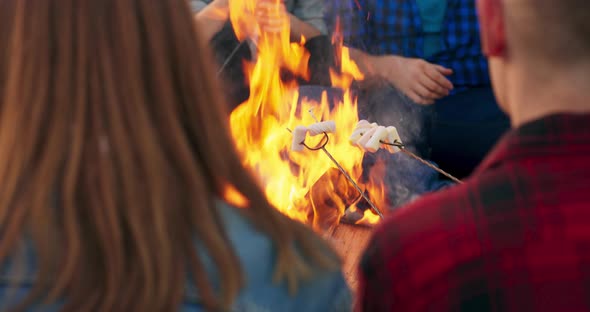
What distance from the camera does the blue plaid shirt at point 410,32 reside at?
8.63ft

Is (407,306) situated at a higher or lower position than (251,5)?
higher

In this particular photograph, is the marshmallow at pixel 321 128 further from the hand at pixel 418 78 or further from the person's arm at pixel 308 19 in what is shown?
the person's arm at pixel 308 19

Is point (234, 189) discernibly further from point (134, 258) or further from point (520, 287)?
point (520, 287)

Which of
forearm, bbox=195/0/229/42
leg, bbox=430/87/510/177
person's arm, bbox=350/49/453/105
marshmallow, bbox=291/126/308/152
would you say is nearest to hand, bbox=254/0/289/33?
forearm, bbox=195/0/229/42

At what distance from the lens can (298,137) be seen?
210 centimetres

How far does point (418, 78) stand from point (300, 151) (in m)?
0.63

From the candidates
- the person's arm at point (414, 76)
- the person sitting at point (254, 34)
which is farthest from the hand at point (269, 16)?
the person's arm at point (414, 76)

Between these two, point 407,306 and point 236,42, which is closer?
point 407,306

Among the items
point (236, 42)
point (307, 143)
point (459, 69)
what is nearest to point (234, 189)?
point (307, 143)

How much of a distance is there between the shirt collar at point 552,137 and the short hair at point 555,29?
7 centimetres

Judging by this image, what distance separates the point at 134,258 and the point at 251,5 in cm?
216

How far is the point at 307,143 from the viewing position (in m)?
2.24

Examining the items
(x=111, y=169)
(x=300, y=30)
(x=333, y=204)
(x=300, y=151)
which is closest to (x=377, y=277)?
(x=111, y=169)

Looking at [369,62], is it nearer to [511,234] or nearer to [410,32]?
[410,32]
